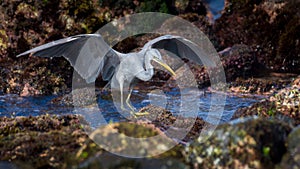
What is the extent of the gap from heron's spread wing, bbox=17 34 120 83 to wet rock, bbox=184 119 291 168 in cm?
310

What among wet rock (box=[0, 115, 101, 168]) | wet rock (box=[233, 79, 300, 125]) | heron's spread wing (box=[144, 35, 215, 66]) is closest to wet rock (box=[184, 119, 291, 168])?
wet rock (box=[0, 115, 101, 168])

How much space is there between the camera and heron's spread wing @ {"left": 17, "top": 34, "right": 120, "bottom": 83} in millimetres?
6863

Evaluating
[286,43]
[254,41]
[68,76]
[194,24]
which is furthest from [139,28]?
[286,43]

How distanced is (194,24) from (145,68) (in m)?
7.85

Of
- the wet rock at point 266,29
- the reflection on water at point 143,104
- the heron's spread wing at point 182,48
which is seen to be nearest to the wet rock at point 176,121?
the reflection on water at point 143,104

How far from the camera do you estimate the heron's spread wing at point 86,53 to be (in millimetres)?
6863

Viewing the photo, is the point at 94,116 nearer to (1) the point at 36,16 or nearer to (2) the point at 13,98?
(2) the point at 13,98

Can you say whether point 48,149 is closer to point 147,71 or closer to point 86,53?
point 86,53

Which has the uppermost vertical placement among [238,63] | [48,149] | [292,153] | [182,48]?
[182,48]

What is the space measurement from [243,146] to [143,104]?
6.72m

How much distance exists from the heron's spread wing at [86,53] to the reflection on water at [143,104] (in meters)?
1.74

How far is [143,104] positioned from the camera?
11.0 m

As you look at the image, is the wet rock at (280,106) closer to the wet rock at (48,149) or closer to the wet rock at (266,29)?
the wet rock at (48,149)

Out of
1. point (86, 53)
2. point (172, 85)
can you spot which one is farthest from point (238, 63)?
point (86, 53)
